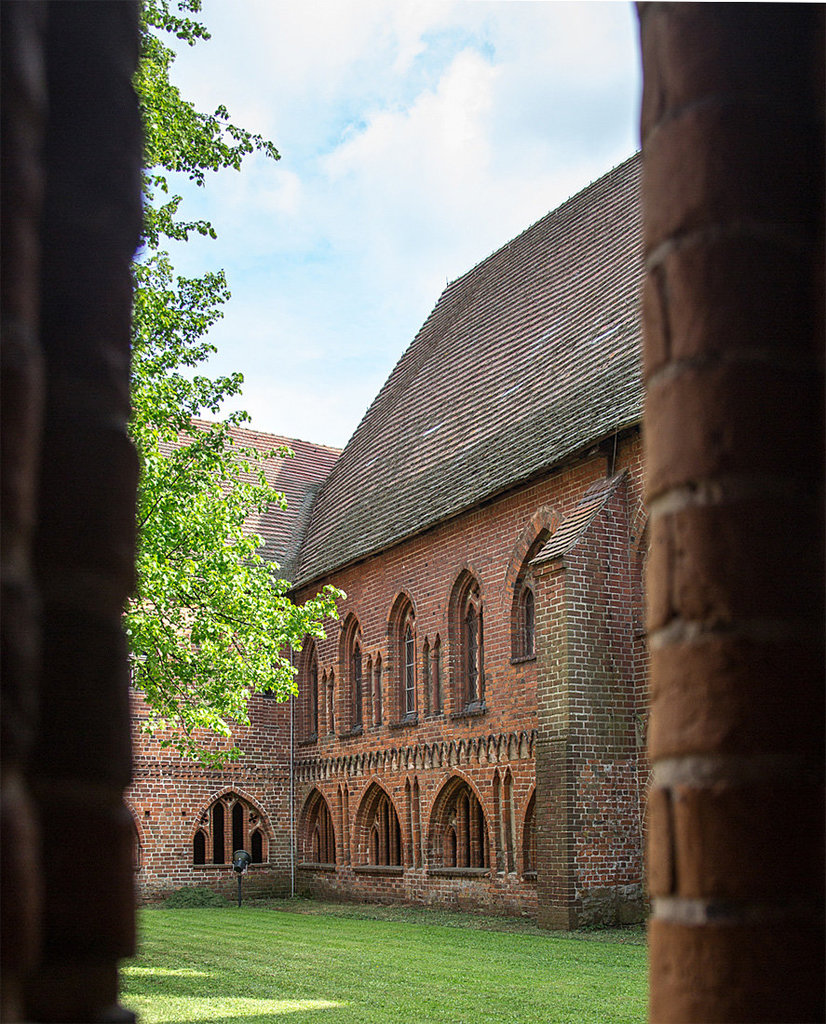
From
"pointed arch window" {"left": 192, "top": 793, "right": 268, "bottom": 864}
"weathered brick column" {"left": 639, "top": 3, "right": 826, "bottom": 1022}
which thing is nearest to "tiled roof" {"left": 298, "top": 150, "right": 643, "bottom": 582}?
"pointed arch window" {"left": 192, "top": 793, "right": 268, "bottom": 864}

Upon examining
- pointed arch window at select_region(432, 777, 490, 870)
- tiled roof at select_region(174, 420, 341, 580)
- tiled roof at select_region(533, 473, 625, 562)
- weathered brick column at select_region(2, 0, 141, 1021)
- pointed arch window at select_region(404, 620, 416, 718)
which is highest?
tiled roof at select_region(174, 420, 341, 580)

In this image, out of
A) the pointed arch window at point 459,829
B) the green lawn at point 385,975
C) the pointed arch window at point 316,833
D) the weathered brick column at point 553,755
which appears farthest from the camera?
the pointed arch window at point 316,833

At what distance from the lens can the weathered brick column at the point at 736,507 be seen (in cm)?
115

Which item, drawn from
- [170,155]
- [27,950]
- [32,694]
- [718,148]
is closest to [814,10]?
[718,148]

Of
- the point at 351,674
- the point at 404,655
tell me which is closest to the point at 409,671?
the point at 404,655

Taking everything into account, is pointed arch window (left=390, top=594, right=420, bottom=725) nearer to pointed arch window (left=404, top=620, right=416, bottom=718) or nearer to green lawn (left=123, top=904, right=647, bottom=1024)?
pointed arch window (left=404, top=620, right=416, bottom=718)

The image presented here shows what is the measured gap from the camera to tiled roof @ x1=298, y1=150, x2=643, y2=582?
18.1 metres

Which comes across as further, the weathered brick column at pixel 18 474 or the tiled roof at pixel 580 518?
the tiled roof at pixel 580 518

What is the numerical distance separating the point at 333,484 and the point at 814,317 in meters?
26.9

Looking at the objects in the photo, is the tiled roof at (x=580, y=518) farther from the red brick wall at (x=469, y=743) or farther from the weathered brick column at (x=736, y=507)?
the weathered brick column at (x=736, y=507)

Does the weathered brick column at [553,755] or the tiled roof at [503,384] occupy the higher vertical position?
the tiled roof at [503,384]

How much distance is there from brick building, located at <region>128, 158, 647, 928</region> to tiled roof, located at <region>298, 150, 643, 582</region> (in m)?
0.07

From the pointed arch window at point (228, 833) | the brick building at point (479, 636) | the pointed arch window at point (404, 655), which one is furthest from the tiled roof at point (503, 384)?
the pointed arch window at point (228, 833)

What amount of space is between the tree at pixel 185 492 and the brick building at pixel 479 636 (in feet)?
13.8
